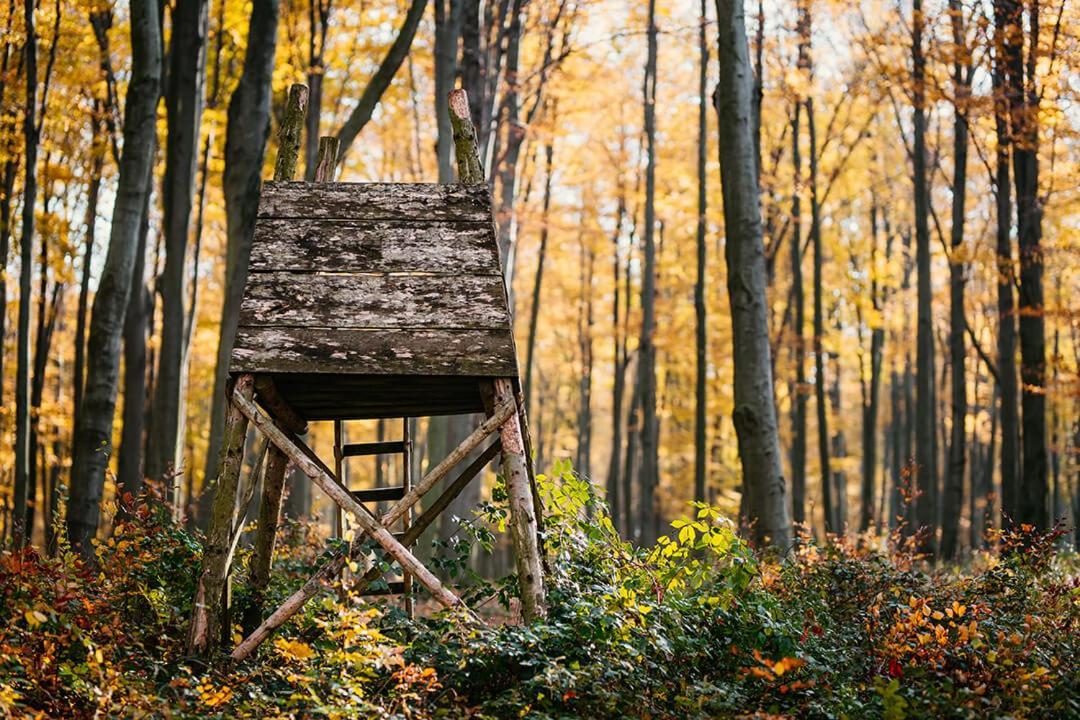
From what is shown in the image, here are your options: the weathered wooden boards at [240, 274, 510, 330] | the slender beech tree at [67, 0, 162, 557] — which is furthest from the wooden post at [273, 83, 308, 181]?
the slender beech tree at [67, 0, 162, 557]

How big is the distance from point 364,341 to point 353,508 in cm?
87

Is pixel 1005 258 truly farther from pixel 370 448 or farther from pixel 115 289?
pixel 115 289

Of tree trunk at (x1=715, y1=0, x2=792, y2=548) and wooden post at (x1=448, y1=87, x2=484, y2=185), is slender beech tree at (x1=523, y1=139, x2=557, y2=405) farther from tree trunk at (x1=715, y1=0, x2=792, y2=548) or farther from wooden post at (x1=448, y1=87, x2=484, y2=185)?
wooden post at (x1=448, y1=87, x2=484, y2=185)

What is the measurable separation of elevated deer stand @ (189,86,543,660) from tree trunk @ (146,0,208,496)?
6222 millimetres

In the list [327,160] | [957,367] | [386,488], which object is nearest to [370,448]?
[386,488]

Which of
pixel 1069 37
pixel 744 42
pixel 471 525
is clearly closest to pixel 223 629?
pixel 471 525

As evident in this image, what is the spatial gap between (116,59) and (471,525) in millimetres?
13867

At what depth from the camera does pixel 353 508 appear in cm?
538

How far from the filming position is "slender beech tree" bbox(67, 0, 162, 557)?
368 inches

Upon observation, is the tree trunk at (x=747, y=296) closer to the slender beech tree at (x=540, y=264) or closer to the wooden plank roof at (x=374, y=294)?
the wooden plank roof at (x=374, y=294)

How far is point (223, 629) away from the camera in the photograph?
17.9 ft

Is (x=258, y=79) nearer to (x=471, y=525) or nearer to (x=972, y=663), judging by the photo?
(x=471, y=525)

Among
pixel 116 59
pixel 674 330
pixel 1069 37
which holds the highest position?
pixel 116 59

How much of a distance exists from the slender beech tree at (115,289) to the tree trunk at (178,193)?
1877 millimetres
